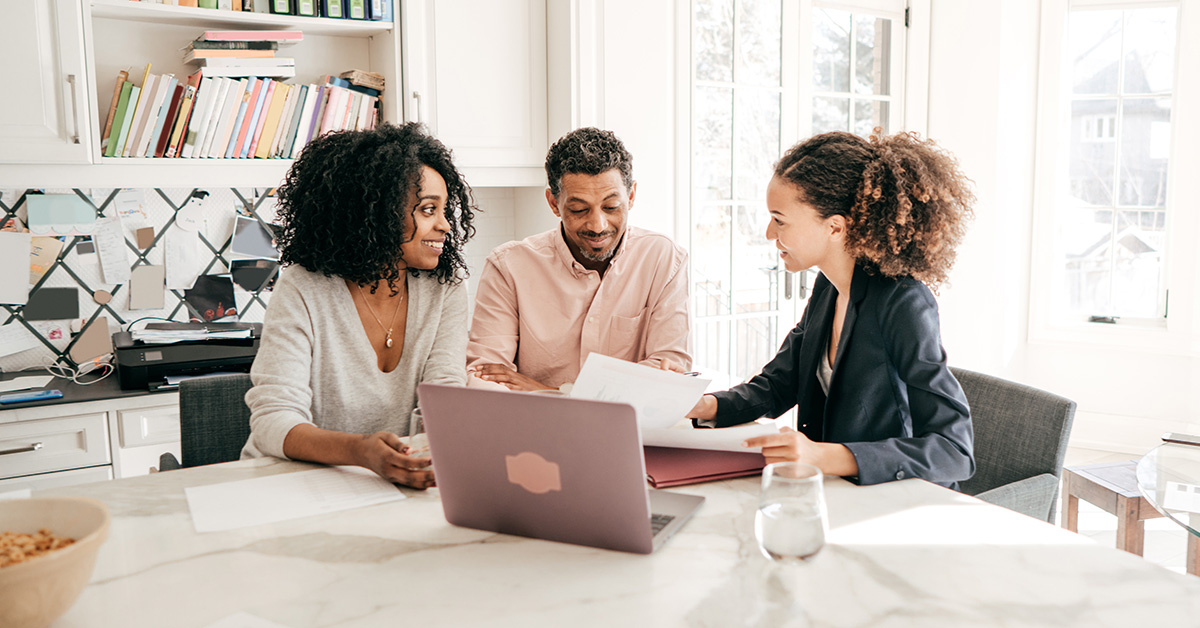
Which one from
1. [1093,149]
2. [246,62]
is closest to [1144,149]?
[1093,149]

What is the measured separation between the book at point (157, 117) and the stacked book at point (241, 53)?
0.11 metres

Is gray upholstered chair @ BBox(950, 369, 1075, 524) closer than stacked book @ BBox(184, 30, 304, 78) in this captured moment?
Yes

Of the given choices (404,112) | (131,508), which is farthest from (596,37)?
(131,508)

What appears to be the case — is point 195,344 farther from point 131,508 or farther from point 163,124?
point 131,508

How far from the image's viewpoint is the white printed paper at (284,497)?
116 cm

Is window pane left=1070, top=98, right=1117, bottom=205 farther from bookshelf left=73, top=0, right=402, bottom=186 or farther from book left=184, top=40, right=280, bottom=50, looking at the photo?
book left=184, top=40, right=280, bottom=50

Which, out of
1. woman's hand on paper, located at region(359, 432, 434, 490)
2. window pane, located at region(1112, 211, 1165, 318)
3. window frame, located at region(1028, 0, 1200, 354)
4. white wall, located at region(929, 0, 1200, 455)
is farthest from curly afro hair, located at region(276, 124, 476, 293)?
window pane, located at region(1112, 211, 1165, 318)

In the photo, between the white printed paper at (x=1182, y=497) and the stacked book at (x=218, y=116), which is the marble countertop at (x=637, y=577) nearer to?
the white printed paper at (x=1182, y=497)

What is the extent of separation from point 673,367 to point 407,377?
68cm

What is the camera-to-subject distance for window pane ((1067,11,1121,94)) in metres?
3.93

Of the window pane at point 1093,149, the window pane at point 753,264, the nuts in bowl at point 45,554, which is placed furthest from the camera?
the window pane at point 1093,149

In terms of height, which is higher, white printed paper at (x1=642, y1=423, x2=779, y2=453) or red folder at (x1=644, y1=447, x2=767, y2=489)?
white printed paper at (x1=642, y1=423, x2=779, y2=453)

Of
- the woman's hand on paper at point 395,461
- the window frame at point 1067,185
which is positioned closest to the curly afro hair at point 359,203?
the woman's hand on paper at point 395,461

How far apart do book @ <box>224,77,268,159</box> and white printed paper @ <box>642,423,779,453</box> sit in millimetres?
1845
